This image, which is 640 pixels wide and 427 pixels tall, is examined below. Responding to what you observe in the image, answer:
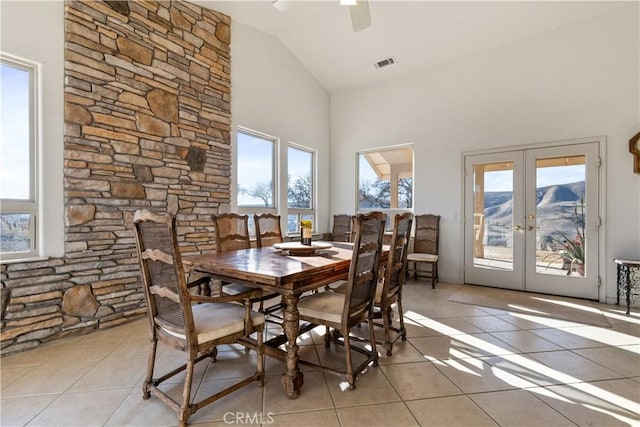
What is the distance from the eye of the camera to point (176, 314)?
157 centimetres

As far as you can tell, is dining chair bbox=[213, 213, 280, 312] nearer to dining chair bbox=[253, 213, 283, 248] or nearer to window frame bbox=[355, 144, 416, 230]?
dining chair bbox=[253, 213, 283, 248]

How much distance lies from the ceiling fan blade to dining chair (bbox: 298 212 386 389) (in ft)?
7.17

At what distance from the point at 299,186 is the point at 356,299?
3.56m

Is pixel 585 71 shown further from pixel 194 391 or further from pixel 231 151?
pixel 194 391

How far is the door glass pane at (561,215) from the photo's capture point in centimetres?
380

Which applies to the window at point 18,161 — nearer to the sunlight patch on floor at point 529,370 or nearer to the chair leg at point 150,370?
the chair leg at point 150,370

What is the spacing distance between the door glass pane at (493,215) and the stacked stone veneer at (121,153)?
389cm

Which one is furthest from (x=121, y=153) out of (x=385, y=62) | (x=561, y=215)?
(x=561, y=215)

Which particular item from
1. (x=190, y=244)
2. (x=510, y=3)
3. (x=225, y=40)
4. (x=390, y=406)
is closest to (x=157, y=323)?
(x=390, y=406)

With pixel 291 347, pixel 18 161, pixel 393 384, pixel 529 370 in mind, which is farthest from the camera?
pixel 18 161

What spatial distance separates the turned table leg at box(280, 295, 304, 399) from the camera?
173 cm

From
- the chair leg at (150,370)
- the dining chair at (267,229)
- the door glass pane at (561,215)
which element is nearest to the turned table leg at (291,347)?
the chair leg at (150,370)

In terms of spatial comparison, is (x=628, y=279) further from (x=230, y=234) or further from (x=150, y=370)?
(x=150, y=370)

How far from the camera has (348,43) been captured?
4523 mm
